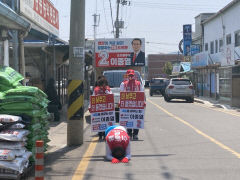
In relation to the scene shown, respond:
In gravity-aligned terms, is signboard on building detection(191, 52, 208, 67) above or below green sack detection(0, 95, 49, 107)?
above

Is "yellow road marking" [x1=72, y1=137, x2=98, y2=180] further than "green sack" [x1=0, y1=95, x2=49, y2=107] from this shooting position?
No

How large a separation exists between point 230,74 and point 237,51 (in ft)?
13.0

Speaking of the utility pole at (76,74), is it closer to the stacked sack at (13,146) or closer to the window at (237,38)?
the stacked sack at (13,146)

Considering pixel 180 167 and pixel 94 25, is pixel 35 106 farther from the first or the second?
pixel 94 25

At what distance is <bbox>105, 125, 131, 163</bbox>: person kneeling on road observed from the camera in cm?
754

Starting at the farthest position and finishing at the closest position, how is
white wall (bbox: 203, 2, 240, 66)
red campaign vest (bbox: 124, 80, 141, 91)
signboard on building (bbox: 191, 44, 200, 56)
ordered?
signboard on building (bbox: 191, 44, 200, 56)
white wall (bbox: 203, 2, 240, 66)
red campaign vest (bbox: 124, 80, 141, 91)

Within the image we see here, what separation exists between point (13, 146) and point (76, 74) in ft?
12.8

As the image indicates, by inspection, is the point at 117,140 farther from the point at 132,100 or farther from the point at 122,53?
the point at 122,53

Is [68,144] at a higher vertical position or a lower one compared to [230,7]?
lower

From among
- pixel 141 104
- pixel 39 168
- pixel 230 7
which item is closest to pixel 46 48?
pixel 141 104

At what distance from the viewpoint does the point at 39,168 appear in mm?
4629

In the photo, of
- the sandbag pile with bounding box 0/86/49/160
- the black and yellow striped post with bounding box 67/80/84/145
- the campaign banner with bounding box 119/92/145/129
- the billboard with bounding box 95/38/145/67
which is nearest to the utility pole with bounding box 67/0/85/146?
the black and yellow striped post with bounding box 67/80/84/145

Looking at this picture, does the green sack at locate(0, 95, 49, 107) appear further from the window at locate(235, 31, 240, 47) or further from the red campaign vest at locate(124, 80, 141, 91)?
the window at locate(235, 31, 240, 47)

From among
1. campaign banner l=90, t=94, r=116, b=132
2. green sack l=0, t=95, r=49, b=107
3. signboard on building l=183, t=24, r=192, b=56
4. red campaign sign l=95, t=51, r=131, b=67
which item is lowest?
campaign banner l=90, t=94, r=116, b=132
